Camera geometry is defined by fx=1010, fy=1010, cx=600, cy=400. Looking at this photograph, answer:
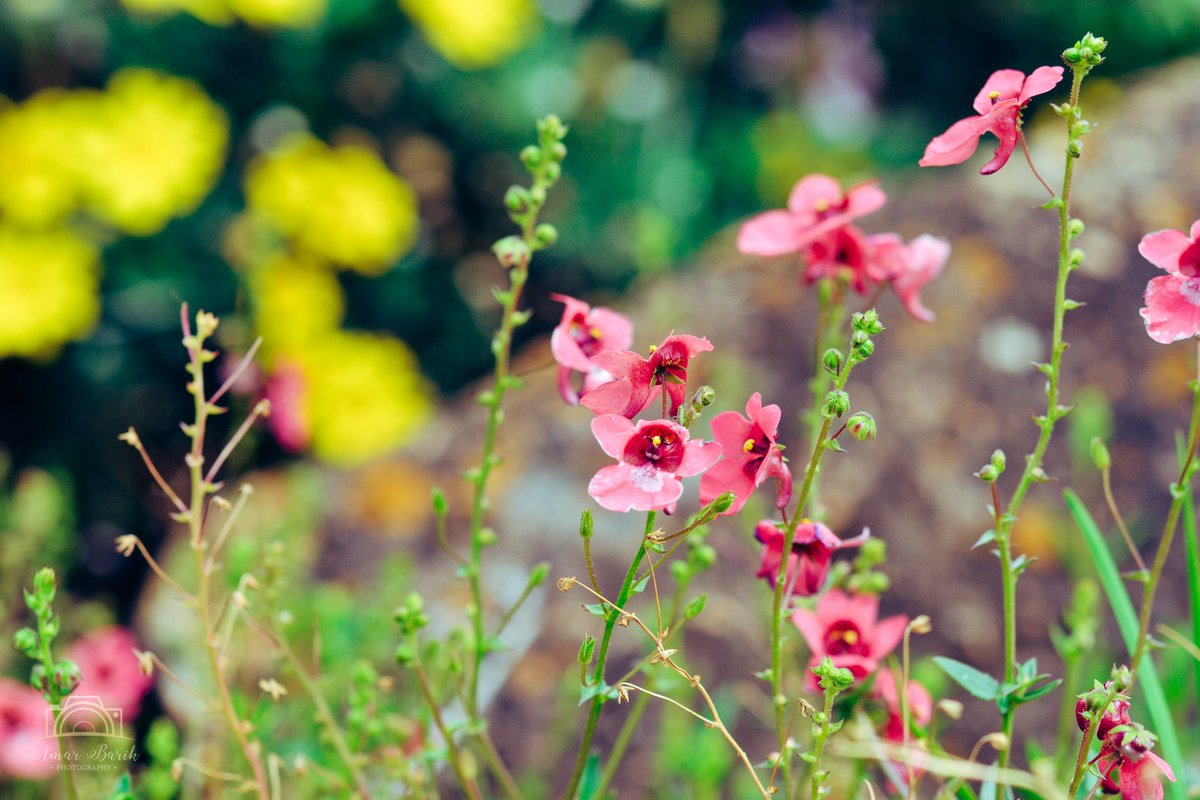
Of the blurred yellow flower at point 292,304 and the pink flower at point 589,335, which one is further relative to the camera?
the blurred yellow flower at point 292,304

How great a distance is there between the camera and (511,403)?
1.64 meters

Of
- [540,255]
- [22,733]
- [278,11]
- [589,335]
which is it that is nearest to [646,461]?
[589,335]

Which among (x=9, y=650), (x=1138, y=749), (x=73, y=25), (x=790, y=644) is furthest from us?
(x=73, y=25)

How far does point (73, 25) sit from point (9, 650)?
1.19 metres

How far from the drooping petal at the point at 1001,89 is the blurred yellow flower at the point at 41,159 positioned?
170 centimetres

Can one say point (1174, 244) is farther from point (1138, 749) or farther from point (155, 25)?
point (155, 25)

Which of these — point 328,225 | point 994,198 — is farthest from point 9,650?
point 994,198

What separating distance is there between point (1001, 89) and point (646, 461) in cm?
31

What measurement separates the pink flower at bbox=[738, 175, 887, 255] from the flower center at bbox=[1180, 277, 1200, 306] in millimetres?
206

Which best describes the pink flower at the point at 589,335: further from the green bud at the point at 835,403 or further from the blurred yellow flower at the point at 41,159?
the blurred yellow flower at the point at 41,159

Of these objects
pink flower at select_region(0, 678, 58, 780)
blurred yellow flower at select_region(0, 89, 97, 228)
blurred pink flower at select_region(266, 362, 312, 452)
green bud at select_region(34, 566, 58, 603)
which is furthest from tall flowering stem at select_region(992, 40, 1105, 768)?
blurred yellow flower at select_region(0, 89, 97, 228)

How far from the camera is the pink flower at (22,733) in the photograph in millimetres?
1034

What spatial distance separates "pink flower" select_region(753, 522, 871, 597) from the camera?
0.58 meters

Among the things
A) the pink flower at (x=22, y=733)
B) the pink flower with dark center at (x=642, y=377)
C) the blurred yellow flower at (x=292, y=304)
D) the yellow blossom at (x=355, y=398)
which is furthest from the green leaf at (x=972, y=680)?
the blurred yellow flower at (x=292, y=304)
